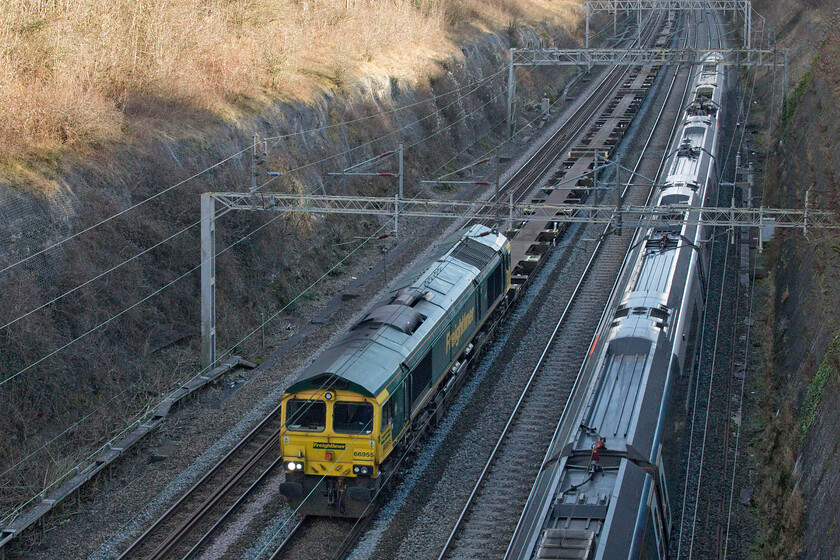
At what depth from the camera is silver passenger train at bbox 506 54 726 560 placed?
11383mm

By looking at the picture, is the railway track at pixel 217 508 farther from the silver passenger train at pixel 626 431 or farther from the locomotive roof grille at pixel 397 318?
the silver passenger train at pixel 626 431

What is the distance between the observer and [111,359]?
2081 centimetres

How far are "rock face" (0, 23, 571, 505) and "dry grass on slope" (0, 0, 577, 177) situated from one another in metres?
1.01

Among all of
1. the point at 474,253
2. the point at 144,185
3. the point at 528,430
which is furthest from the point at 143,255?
the point at 528,430

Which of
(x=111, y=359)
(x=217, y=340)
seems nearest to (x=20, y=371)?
(x=111, y=359)

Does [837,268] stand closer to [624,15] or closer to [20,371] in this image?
[20,371]

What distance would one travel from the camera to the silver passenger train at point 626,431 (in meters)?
11.4

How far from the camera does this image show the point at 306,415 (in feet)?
51.4

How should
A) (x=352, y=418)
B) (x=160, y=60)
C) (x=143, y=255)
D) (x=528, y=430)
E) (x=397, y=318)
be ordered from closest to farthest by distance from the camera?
(x=352, y=418) < (x=397, y=318) < (x=528, y=430) < (x=143, y=255) < (x=160, y=60)

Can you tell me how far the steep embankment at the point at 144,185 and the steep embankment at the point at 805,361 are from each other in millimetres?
13609

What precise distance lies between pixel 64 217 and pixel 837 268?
59.3 ft

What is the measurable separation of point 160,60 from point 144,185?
21.6 feet

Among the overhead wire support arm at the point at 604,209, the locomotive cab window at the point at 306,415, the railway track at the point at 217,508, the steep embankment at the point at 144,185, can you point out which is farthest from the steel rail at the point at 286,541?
the overhead wire support arm at the point at 604,209

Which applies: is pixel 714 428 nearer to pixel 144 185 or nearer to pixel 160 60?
pixel 144 185
